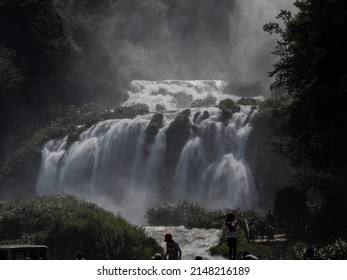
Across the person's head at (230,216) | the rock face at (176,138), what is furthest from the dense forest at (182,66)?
the person's head at (230,216)

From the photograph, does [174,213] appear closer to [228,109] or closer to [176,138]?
[176,138]

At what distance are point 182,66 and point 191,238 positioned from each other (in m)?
91.5

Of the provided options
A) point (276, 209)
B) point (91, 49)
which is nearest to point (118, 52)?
point (91, 49)

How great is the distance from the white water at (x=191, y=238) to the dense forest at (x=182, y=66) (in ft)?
16.7

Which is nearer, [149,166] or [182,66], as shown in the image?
[149,166]

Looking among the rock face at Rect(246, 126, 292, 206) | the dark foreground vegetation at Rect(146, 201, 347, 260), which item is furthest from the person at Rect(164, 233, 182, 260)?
the rock face at Rect(246, 126, 292, 206)

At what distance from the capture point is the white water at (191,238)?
52375 mm

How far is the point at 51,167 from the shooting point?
8762cm

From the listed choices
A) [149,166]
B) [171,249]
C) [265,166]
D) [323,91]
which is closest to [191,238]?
[323,91]

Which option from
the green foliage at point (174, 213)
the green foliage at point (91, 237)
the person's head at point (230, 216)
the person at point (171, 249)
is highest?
the green foliage at point (174, 213)

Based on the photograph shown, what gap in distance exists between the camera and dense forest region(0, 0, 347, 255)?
146ft

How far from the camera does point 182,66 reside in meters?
145

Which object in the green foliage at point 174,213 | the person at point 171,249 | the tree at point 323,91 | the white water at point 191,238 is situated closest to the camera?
the person at point 171,249

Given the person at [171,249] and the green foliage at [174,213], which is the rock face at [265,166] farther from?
the person at [171,249]
